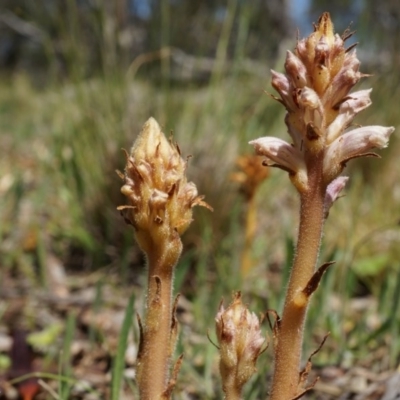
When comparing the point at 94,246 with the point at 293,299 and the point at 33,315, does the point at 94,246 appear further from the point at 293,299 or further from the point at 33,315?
the point at 293,299

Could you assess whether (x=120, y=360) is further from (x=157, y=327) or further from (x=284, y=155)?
(x=284, y=155)

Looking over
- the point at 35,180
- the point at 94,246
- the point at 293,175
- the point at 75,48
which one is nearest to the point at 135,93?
the point at 75,48

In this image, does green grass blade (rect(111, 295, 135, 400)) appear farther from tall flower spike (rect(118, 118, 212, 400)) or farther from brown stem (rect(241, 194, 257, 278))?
brown stem (rect(241, 194, 257, 278))

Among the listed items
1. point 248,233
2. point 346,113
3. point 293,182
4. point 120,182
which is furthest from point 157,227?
point 120,182

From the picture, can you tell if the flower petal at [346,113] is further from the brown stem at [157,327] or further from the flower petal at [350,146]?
the brown stem at [157,327]

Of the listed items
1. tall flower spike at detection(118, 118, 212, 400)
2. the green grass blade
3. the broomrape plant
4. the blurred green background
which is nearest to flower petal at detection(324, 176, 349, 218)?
the broomrape plant

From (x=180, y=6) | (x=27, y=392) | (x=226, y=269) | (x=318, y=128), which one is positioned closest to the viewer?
(x=318, y=128)

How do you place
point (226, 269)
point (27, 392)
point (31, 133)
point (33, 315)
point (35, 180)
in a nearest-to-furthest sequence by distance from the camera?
point (27, 392) < point (33, 315) < point (226, 269) < point (35, 180) < point (31, 133)
